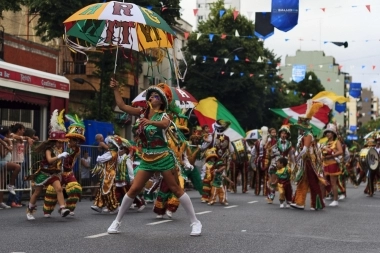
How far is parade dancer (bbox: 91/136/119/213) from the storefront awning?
464cm

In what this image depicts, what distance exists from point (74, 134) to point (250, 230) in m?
3.89

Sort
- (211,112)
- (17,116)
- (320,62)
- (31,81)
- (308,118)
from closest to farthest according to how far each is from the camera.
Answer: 1. (308,118)
2. (31,81)
3. (17,116)
4. (211,112)
5. (320,62)

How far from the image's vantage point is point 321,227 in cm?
1305

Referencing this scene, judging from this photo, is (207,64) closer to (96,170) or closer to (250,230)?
(96,170)

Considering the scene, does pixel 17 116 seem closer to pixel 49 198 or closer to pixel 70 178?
pixel 70 178

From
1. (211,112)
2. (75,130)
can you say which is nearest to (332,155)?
(75,130)

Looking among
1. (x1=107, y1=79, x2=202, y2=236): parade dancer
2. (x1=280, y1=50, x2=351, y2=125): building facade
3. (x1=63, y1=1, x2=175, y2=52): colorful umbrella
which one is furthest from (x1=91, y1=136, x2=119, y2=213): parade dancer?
(x1=280, y1=50, x2=351, y2=125): building facade

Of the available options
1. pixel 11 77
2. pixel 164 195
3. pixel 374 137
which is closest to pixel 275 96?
pixel 374 137

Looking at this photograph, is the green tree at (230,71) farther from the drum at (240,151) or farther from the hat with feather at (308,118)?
the hat with feather at (308,118)

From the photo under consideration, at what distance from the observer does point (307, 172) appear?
58.0 feet

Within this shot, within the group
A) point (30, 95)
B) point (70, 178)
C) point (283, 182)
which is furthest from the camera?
point (30, 95)

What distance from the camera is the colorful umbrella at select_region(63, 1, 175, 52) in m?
12.5

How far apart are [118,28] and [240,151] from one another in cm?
1425

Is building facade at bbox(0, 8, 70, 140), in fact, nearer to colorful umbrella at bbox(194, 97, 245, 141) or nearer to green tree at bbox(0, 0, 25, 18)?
green tree at bbox(0, 0, 25, 18)
